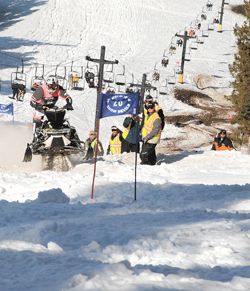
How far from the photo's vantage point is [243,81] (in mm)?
27859

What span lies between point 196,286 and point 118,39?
52.1m

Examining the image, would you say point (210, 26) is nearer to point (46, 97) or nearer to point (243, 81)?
point (243, 81)

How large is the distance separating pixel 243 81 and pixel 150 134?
49.4 ft

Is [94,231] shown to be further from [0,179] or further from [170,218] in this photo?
[0,179]

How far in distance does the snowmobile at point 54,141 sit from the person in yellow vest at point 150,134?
57.8 inches

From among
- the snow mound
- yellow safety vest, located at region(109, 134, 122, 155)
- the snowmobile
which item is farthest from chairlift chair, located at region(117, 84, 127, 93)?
the snow mound

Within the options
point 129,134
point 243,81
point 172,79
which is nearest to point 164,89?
point 172,79

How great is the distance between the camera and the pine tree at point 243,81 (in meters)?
26.8

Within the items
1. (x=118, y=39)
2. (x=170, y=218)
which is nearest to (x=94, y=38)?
(x=118, y=39)

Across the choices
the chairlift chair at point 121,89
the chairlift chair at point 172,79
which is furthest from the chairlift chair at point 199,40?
the chairlift chair at point 121,89

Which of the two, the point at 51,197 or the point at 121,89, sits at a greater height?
the point at 51,197

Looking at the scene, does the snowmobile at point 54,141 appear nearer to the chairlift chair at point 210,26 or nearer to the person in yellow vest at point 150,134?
the person in yellow vest at point 150,134

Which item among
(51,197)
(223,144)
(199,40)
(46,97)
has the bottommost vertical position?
(223,144)

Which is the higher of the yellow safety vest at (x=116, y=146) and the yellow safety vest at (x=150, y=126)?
the yellow safety vest at (x=150, y=126)
